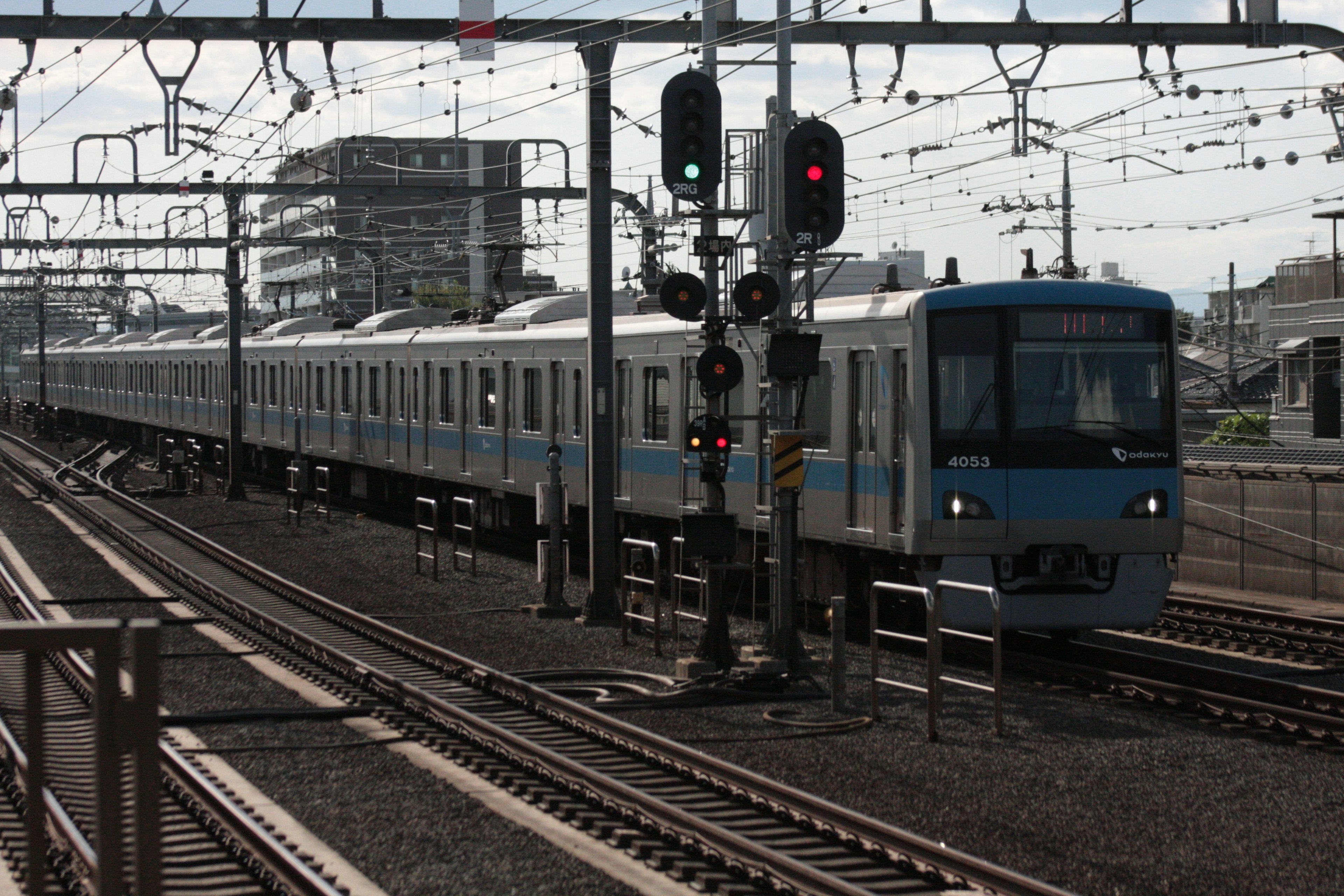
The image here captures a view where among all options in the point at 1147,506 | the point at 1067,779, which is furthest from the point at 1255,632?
the point at 1067,779

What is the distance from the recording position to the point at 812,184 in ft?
35.9

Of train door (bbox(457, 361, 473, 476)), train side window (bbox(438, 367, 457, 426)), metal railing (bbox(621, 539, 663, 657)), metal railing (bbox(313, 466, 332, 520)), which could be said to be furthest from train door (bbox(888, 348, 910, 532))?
metal railing (bbox(313, 466, 332, 520))

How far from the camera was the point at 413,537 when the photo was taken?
23312 millimetres

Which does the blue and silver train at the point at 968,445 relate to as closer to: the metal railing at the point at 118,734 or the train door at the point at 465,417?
the train door at the point at 465,417

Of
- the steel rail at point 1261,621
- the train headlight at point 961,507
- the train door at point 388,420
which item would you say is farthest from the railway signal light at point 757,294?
the train door at point 388,420

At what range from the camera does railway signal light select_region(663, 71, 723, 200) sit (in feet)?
37.1

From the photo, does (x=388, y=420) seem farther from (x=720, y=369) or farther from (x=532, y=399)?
(x=720, y=369)

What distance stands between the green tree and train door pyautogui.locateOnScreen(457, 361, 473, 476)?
13.0 metres

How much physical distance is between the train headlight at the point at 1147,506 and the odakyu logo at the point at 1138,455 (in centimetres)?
24

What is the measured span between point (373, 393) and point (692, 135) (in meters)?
16.1

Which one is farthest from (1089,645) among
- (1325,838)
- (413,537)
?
(413,537)

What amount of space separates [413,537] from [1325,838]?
1749cm

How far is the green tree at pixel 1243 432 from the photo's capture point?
29094 mm

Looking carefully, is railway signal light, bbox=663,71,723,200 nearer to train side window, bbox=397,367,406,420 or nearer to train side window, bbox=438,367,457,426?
train side window, bbox=438,367,457,426
